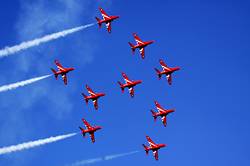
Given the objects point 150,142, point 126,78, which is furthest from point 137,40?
point 150,142

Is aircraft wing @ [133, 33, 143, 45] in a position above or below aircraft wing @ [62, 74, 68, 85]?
above

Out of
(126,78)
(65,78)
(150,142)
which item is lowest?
(150,142)

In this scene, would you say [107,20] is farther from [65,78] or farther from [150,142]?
[150,142]

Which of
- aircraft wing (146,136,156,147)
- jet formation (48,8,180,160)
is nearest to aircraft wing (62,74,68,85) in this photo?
jet formation (48,8,180,160)

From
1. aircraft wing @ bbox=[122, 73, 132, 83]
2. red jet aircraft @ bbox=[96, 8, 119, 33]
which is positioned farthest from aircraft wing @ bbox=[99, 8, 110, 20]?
aircraft wing @ bbox=[122, 73, 132, 83]

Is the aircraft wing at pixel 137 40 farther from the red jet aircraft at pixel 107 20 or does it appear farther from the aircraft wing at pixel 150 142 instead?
the aircraft wing at pixel 150 142

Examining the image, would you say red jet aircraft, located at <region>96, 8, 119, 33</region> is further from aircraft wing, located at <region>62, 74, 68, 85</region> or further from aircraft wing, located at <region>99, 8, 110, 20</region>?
aircraft wing, located at <region>62, 74, 68, 85</region>

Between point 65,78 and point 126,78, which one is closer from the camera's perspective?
point 65,78

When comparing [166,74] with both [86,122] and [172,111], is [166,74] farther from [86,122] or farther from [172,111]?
[86,122]

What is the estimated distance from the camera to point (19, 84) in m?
138

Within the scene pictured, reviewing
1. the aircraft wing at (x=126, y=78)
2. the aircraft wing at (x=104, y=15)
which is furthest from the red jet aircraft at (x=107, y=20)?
the aircraft wing at (x=126, y=78)

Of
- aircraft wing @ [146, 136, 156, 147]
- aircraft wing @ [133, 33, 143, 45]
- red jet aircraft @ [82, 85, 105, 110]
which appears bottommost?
aircraft wing @ [146, 136, 156, 147]

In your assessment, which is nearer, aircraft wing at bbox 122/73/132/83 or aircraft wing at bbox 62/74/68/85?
aircraft wing at bbox 62/74/68/85

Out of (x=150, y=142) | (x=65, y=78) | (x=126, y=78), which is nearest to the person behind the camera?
(x=65, y=78)
